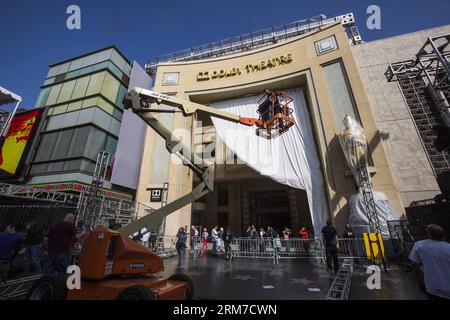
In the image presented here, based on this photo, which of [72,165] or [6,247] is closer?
[6,247]

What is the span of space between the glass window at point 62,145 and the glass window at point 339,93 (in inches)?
958

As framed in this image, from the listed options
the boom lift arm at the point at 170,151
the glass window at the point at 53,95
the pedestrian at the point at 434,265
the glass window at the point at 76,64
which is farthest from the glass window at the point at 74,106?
the pedestrian at the point at 434,265

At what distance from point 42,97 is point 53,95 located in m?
1.79

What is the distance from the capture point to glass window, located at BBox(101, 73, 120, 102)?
21231 millimetres

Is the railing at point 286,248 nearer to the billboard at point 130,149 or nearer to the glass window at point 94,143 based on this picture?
the billboard at point 130,149

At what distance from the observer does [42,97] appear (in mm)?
23672

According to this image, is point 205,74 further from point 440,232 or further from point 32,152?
point 440,232

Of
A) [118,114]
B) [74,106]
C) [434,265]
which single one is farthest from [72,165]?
[434,265]

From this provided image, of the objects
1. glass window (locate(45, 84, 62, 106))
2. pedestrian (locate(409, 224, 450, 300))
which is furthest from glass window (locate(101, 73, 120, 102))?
pedestrian (locate(409, 224, 450, 300))

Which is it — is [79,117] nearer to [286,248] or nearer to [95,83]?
[95,83]

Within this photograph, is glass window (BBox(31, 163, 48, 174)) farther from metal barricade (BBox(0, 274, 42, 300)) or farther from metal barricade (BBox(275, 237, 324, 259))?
metal barricade (BBox(275, 237, 324, 259))
